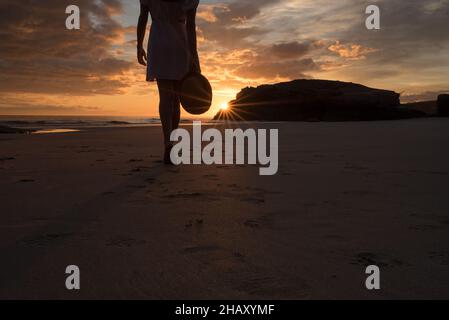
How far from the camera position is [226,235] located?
169 centimetres

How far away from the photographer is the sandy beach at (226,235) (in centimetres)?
120

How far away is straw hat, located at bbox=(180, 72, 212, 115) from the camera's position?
171 inches

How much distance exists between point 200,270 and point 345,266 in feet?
1.63

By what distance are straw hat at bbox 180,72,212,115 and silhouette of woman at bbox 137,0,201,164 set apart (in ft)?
0.52

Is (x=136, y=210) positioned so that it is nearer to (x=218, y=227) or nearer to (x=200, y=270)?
(x=218, y=227)

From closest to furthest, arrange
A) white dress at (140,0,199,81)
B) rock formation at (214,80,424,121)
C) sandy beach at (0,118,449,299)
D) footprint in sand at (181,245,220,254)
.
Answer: sandy beach at (0,118,449,299) → footprint in sand at (181,245,220,254) → white dress at (140,0,199,81) → rock formation at (214,80,424,121)

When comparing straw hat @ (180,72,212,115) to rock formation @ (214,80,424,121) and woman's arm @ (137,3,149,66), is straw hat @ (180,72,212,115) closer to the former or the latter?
woman's arm @ (137,3,149,66)

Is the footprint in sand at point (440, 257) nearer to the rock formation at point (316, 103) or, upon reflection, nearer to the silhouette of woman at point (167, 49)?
the silhouette of woman at point (167, 49)

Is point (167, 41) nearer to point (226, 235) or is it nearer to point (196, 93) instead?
point (196, 93)

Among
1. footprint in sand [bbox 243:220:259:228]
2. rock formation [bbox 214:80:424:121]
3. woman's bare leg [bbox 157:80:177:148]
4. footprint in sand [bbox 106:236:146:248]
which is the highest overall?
rock formation [bbox 214:80:424:121]

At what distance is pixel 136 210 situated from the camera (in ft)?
6.94

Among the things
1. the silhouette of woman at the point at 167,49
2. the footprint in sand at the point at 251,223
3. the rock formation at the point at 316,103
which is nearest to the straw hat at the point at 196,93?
the silhouette of woman at the point at 167,49

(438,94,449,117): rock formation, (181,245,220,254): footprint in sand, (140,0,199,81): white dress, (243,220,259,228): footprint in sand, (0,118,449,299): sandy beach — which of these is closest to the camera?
(0,118,449,299): sandy beach

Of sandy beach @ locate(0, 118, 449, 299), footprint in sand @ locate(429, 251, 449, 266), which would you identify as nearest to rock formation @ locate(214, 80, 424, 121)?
sandy beach @ locate(0, 118, 449, 299)
